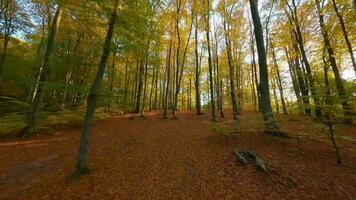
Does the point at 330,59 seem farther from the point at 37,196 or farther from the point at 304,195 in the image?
the point at 37,196

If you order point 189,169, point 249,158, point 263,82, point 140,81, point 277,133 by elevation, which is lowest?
point 189,169

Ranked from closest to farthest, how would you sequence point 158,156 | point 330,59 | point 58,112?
point 158,156 → point 330,59 → point 58,112

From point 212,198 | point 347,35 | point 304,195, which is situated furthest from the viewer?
point 347,35

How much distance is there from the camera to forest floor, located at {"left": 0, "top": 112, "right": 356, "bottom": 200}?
158 inches

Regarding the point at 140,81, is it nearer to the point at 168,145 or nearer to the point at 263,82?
the point at 168,145

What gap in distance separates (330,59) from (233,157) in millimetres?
10717

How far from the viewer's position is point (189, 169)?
5.15 m

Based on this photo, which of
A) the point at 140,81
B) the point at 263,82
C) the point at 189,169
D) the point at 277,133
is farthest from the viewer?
the point at 140,81

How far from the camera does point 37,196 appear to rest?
4.25m

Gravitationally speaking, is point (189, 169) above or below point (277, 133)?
below

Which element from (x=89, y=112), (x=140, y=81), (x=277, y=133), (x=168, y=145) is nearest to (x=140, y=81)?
(x=140, y=81)

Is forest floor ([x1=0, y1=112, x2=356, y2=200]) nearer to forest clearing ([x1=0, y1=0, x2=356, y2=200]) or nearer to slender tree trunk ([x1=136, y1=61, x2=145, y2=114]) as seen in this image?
forest clearing ([x1=0, y1=0, x2=356, y2=200])

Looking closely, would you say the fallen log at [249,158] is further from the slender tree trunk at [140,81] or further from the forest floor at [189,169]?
the slender tree trunk at [140,81]

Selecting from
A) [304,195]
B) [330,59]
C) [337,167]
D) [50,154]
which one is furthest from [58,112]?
[330,59]
